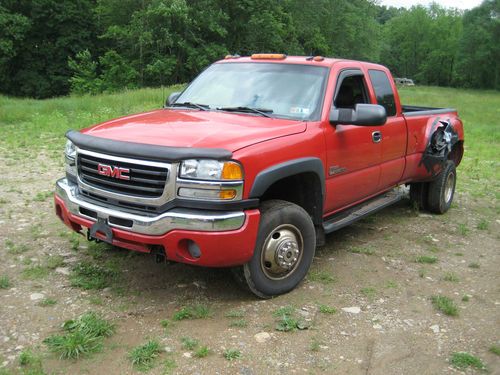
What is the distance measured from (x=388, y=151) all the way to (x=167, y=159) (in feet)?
9.47

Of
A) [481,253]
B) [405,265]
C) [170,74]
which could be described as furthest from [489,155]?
[170,74]

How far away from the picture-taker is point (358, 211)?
5371mm

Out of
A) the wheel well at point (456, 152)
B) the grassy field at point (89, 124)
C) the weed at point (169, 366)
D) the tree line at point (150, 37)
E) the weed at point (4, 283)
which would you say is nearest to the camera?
the weed at point (169, 366)

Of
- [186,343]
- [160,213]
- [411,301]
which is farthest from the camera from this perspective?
[411,301]

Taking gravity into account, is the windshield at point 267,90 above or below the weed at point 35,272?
above

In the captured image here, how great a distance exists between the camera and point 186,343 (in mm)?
3463

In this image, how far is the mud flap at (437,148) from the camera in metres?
6.51

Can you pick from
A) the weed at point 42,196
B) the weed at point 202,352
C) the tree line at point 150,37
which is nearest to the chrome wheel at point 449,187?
the weed at point 202,352

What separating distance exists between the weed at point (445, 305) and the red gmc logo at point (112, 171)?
8.69ft

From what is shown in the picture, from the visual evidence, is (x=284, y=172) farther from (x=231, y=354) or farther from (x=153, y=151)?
(x=231, y=354)

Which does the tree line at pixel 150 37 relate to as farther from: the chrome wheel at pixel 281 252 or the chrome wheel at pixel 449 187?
the chrome wheel at pixel 281 252

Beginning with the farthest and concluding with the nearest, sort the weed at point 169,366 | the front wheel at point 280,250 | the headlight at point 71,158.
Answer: the headlight at point 71,158 < the front wheel at point 280,250 < the weed at point 169,366

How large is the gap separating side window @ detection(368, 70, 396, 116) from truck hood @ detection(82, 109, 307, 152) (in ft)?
5.31

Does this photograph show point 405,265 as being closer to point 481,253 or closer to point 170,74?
point 481,253
